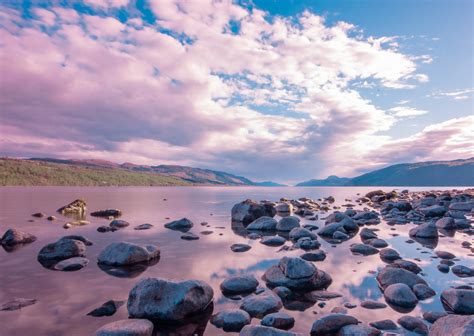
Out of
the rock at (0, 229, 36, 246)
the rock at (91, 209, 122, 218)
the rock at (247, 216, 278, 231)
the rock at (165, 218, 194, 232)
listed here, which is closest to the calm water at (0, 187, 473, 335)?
the rock at (0, 229, 36, 246)

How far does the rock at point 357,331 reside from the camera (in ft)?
22.3

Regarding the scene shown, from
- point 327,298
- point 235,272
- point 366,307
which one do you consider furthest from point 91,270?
point 366,307

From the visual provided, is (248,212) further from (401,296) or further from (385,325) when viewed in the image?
(385,325)

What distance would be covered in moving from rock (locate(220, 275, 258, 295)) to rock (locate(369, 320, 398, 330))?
157 inches

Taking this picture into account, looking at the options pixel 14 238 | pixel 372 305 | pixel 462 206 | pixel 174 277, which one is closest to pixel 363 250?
pixel 372 305

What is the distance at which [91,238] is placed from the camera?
19.3 m

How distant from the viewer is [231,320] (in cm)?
755

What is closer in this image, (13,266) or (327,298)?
(327,298)

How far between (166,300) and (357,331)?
16.5 feet

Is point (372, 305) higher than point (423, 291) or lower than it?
lower

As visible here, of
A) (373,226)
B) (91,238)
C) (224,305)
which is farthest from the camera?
(373,226)

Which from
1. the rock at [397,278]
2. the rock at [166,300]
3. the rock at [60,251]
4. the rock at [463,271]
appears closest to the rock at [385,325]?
the rock at [397,278]

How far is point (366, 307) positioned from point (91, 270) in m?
10.8

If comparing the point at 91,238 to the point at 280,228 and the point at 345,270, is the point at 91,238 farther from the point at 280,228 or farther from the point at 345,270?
the point at 345,270
